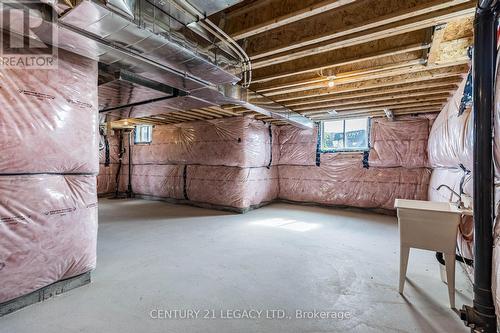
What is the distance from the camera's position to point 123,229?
400cm

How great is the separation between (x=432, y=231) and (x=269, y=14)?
2.25m

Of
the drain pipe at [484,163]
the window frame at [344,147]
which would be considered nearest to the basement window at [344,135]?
the window frame at [344,147]

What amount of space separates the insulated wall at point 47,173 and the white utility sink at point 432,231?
9.08ft

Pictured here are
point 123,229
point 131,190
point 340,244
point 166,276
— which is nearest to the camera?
point 166,276

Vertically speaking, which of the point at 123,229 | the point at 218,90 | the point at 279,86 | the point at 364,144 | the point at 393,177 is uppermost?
the point at 279,86

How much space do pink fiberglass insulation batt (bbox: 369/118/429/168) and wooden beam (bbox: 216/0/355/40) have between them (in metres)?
4.26

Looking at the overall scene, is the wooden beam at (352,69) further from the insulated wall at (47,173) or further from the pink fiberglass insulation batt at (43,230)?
the pink fiberglass insulation batt at (43,230)

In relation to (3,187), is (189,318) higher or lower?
lower

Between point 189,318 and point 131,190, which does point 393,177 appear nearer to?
point 189,318

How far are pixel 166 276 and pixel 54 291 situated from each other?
88 centimetres

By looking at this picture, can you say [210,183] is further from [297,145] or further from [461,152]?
[461,152]

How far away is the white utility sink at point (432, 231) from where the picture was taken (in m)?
1.87

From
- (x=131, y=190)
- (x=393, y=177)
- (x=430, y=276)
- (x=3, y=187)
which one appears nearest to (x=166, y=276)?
(x=3, y=187)

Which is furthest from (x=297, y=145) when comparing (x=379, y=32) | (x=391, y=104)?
(x=379, y=32)
